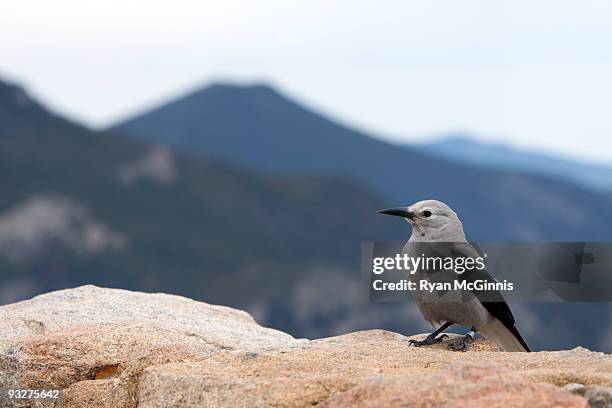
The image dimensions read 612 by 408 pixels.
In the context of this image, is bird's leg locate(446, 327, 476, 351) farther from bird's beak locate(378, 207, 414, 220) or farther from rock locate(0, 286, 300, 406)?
rock locate(0, 286, 300, 406)

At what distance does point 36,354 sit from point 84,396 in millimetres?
735

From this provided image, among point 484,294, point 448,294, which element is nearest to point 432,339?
point 448,294

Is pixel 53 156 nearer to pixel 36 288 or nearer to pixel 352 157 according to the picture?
pixel 36 288

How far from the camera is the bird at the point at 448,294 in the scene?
34.4 feet

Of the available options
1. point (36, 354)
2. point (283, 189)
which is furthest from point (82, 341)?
point (283, 189)

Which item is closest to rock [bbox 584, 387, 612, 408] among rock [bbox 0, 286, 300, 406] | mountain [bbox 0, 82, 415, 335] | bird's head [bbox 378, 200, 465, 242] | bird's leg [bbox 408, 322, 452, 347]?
rock [bbox 0, 286, 300, 406]

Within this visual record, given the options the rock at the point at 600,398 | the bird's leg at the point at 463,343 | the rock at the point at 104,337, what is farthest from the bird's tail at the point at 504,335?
the rock at the point at 600,398

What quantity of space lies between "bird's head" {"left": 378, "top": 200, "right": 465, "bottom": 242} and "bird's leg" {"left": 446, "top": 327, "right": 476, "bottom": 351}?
99 centimetres

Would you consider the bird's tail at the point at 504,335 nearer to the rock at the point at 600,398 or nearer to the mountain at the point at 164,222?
the rock at the point at 600,398

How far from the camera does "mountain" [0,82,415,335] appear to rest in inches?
4161

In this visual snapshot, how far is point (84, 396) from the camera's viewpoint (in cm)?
898

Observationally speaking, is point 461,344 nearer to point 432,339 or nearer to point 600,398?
point 432,339

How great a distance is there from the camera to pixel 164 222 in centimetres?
11925

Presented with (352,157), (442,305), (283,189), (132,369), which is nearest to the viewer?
(132,369)
